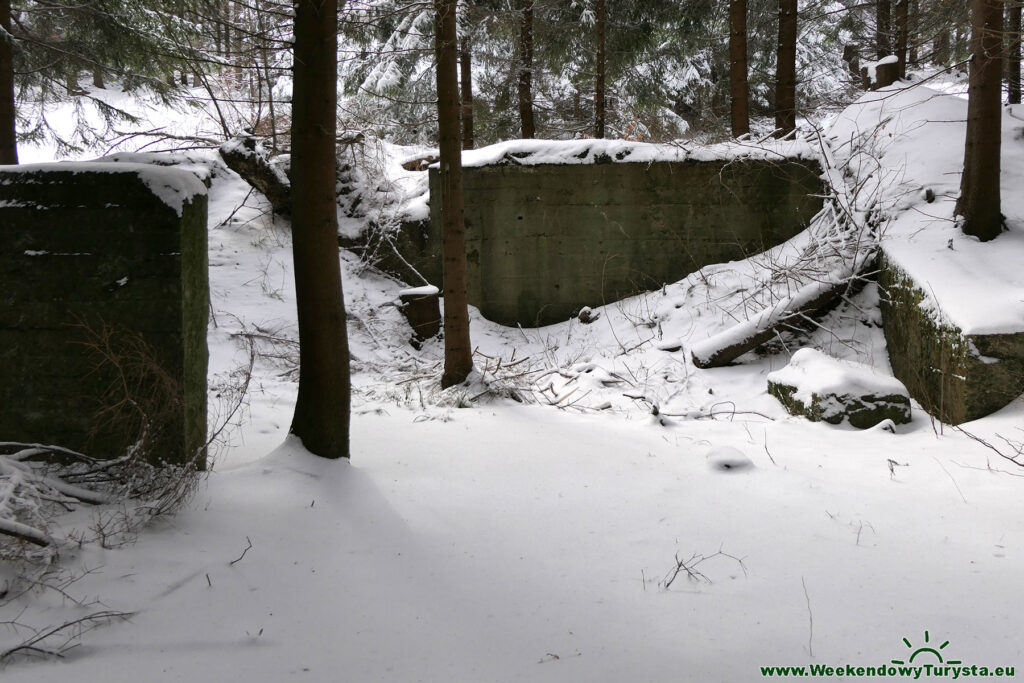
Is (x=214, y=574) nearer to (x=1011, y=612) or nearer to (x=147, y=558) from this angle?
(x=147, y=558)

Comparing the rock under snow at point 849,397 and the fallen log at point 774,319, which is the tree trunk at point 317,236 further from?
the fallen log at point 774,319

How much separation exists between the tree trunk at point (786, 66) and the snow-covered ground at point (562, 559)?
8.28 metres

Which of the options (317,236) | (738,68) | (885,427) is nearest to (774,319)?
(885,427)

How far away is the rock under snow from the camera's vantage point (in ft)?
19.3

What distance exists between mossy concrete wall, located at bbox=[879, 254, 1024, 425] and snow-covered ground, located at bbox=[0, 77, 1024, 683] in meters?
0.21

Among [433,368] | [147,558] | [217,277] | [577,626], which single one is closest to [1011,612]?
[577,626]

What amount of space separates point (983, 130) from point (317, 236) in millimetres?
6577

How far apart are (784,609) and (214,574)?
2.39m

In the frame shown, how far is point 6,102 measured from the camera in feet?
27.3

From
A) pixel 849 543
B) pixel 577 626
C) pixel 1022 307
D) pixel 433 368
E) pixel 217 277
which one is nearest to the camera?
pixel 577 626

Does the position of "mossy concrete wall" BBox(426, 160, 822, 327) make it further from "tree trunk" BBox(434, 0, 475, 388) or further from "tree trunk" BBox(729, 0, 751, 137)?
"tree trunk" BBox(434, 0, 475, 388)

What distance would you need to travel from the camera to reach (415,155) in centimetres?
1437

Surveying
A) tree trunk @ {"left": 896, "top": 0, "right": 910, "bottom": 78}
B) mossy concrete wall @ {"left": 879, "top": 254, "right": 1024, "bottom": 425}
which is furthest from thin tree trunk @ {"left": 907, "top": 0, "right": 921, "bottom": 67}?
mossy concrete wall @ {"left": 879, "top": 254, "right": 1024, "bottom": 425}

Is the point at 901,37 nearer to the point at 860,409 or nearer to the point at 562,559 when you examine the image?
the point at 860,409
